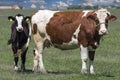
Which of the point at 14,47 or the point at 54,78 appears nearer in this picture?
the point at 54,78

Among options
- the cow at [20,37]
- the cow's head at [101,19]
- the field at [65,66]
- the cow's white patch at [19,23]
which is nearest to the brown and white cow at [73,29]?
the cow's head at [101,19]

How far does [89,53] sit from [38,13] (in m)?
2.60

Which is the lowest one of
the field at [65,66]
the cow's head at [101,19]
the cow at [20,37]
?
the field at [65,66]

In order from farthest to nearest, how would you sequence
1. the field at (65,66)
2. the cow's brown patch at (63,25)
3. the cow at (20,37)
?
the cow at (20,37) < the cow's brown patch at (63,25) < the field at (65,66)

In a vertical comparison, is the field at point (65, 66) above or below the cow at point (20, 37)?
below

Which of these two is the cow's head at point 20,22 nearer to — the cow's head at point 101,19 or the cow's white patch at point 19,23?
the cow's white patch at point 19,23

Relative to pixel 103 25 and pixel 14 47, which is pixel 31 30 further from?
pixel 103 25

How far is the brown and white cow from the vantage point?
17.3 metres

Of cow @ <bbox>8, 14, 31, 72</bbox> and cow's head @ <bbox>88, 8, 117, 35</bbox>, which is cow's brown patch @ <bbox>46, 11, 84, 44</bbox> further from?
cow @ <bbox>8, 14, 31, 72</bbox>

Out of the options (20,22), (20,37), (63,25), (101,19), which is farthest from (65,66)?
(101,19)

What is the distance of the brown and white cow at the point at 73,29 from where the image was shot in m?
17.3

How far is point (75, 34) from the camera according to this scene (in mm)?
17625

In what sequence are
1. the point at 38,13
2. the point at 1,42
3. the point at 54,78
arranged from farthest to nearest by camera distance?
the point at 1,42 < the point at 38,13 < the point at 54,78

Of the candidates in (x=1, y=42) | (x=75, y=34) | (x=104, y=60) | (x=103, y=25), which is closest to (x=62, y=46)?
(x=75, y=34)
